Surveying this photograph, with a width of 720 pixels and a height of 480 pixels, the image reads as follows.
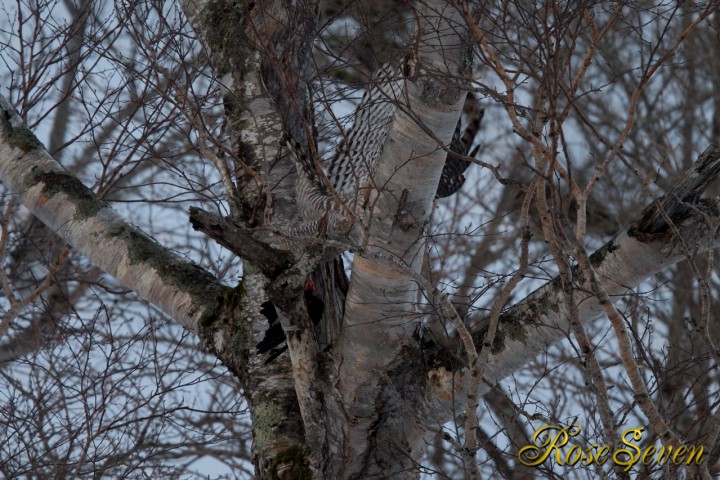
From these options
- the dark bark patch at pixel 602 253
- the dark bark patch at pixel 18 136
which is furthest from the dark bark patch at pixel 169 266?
the dark bark patch at pixel 602 253

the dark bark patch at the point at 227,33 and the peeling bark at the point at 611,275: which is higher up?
the dark bark patch at the point at 227,33

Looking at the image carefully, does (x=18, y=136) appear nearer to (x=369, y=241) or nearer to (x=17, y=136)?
(x=17, y=136)

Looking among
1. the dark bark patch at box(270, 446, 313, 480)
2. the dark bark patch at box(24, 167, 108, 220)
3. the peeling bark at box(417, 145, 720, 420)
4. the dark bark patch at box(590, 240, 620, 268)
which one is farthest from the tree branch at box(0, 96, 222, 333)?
the dark bark patch at box(590, 240, 620, 268)

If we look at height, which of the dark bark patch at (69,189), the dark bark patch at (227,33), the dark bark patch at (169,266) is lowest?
the dark bark patch at (169,266)

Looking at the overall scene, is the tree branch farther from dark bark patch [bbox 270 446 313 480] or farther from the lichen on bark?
dark bark patch [bbox 270 446 313 480]

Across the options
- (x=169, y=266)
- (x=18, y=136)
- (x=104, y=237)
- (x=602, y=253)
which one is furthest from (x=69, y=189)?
(x=602, y=253)

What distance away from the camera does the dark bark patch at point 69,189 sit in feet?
14.1

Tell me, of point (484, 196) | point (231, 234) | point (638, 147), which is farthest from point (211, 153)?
point (638, 147)

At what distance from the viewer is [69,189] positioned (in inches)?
171

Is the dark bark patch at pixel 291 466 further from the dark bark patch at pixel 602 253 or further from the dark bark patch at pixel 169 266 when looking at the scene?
the dark bark patch at pixel 602 253

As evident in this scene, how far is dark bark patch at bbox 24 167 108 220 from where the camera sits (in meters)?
4.31

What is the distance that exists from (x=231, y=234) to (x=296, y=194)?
0.99 meters

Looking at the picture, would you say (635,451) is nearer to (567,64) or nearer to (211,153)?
(567,64)

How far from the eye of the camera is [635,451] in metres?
3.27
